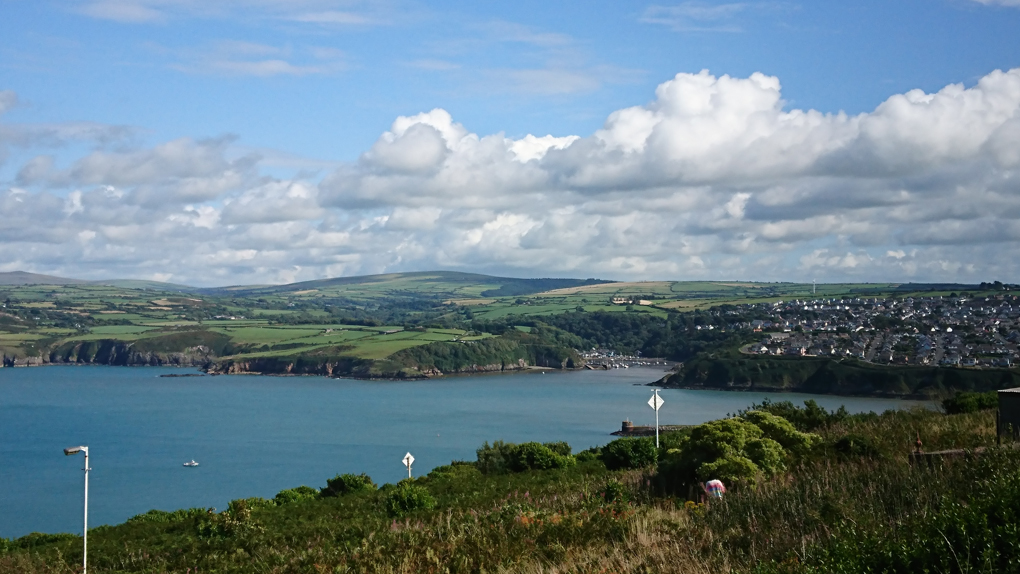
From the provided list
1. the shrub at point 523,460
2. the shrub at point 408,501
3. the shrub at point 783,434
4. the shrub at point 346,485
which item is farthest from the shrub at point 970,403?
the shrub at point 346,485

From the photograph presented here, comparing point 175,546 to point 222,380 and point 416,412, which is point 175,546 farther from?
point 222,380

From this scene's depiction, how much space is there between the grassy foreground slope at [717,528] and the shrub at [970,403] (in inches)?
358

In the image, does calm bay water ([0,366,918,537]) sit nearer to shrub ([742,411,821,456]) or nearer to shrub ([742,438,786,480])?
shrub ([742,411,821,456])

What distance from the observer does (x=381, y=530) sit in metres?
10.4

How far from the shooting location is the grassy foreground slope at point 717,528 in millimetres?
5242

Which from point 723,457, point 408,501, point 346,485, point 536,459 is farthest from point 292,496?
point 723,457

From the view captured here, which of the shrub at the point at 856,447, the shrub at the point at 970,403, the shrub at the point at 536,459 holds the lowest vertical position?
the shrub at the point at 536,459

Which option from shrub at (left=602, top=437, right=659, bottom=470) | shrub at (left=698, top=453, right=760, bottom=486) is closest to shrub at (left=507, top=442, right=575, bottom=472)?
shrub at (left=602, top=437, right=659, bottom=470)

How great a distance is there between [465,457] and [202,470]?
58.9ft

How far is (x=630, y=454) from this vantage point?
22969 mm

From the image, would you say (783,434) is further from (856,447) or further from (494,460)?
(494,460)

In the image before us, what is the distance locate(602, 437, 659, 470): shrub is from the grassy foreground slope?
594cm

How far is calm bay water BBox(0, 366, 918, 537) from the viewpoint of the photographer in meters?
54.8

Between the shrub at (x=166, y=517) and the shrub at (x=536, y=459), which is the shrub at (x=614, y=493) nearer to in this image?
the shrub at (x=536, y=459)
